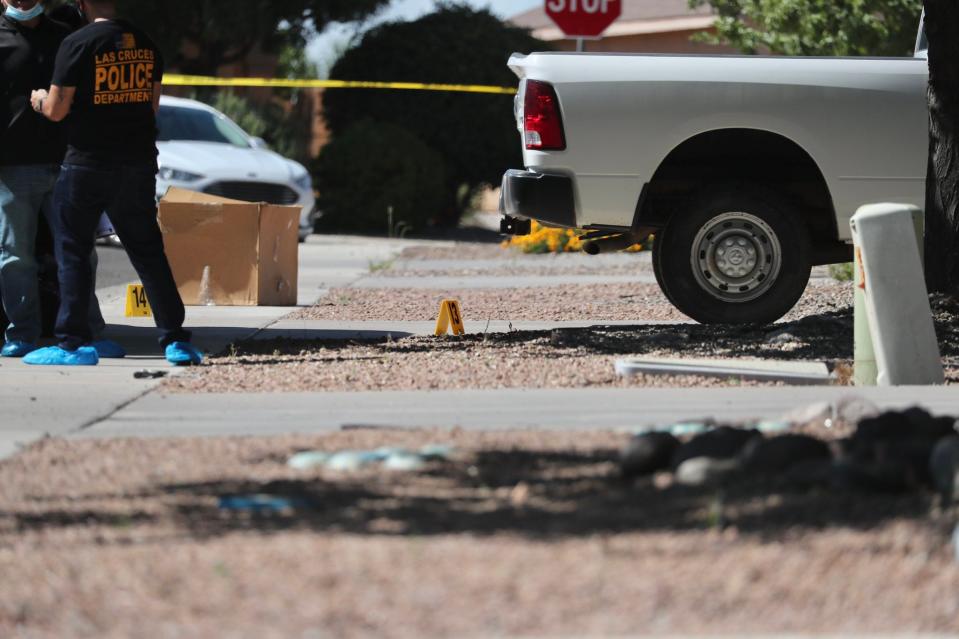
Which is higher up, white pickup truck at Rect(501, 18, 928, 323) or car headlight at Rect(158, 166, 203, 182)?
white pickup truck at Rect(501, 18, 928, 323)

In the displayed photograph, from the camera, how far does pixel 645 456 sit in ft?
18.5

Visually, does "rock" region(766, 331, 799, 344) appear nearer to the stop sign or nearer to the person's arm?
the person's arm

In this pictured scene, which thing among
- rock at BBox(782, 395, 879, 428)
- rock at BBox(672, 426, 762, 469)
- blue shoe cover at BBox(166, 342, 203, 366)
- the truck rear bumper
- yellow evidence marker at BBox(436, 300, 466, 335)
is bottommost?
blue shoe cover at BBox(166, 342, 203, 366)

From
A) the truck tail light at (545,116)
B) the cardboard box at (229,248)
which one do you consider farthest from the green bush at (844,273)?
the truck tail light at (545,116)

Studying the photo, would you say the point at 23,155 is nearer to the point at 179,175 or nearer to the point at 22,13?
the point at 22,13

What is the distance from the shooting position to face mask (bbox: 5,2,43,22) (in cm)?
923

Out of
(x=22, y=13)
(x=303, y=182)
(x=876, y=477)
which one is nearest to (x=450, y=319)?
(x=22, y=13)

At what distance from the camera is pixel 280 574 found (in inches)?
178

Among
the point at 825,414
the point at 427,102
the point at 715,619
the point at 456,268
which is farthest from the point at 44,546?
the point at 427,102

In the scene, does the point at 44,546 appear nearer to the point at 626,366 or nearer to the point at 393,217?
the point at 626,366

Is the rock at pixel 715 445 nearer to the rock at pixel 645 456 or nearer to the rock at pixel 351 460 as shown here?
the rock at pixel 645 456

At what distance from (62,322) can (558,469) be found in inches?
164

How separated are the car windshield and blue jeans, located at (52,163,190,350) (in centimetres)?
1110

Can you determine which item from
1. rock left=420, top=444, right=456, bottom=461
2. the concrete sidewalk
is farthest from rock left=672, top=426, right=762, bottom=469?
the concrete sidewalk
